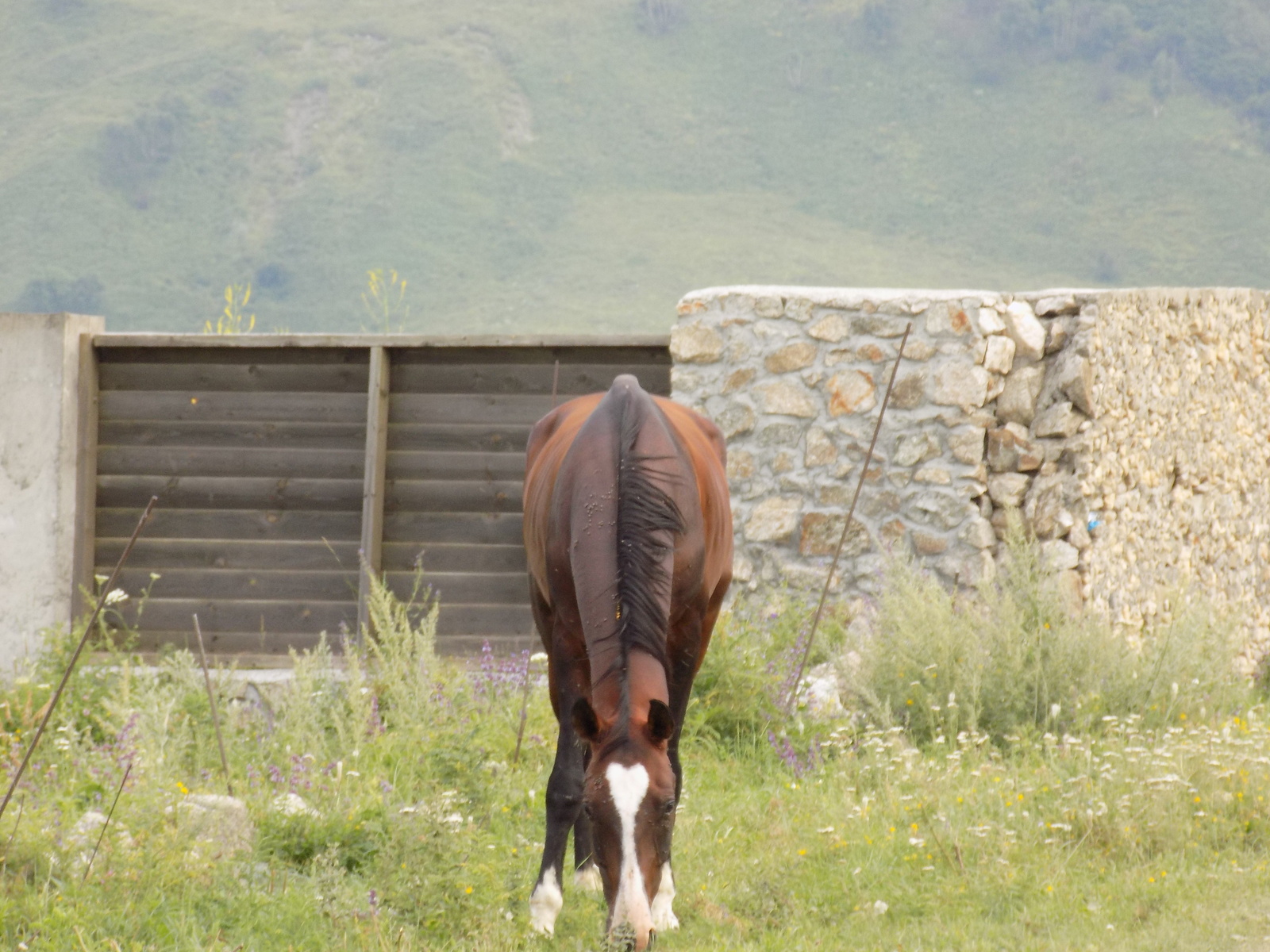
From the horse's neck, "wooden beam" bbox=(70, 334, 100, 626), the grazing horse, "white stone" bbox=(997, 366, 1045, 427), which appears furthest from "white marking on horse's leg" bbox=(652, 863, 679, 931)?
"wooden beam" bbox=(70, 334, 100, 626)

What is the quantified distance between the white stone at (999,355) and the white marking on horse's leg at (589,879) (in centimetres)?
442

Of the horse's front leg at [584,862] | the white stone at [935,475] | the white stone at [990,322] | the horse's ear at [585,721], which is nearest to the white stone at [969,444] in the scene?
the white stone at [935,475]

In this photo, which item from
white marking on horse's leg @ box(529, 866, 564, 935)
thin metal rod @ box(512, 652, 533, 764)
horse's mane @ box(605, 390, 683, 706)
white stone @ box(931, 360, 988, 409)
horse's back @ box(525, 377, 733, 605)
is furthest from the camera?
white stone @ box(931, 360, 988, 409)

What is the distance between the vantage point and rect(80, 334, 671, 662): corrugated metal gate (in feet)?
29.6

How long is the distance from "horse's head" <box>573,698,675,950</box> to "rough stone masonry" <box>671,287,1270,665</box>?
13.9 ft

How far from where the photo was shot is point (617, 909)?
11.9 feet

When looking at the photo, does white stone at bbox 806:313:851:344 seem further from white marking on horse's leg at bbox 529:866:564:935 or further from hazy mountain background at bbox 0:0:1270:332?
hazy mountain background at bbox 0:0:1270:332

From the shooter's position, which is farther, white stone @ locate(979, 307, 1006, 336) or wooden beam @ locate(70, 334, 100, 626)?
wooden beam @ locate(70, 334, 100, 626)

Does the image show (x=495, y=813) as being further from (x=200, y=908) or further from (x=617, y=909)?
(x=617, y=909)

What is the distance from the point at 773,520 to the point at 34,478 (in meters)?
4.88

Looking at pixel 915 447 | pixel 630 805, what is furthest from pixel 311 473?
pixel 630 805

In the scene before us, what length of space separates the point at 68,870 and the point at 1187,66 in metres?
76.6

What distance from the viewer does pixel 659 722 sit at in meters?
3.84

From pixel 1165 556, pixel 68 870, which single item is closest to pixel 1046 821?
pixel 68 870
